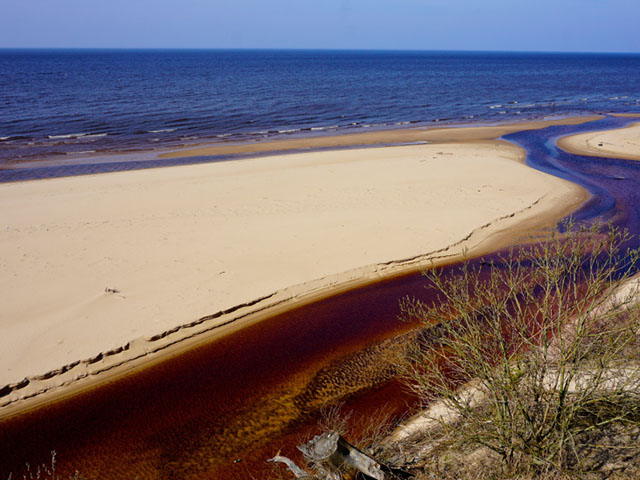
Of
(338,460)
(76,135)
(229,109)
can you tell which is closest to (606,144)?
(229,109)

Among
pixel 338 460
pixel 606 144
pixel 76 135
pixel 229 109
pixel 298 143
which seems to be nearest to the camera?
pixel 338 460

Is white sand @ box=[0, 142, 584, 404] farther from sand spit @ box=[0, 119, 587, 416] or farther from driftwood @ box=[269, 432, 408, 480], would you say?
driftwood @ box=[269, 432, 408, 480]

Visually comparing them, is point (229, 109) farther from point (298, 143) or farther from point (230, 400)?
point (230, 400)

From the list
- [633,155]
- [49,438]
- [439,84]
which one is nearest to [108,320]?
[49,438]

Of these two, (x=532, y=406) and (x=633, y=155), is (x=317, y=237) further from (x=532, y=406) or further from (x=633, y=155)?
(x=633, y=155)

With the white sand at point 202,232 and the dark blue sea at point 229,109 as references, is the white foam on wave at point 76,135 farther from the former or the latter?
the white sand at point 202,232
